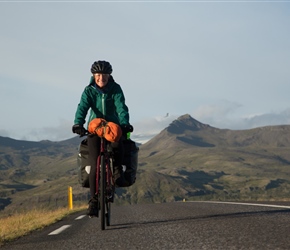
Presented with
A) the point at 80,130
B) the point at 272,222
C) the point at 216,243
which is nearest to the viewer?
the point at 216,243

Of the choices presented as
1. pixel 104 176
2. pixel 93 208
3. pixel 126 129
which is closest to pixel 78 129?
pixel 126 129

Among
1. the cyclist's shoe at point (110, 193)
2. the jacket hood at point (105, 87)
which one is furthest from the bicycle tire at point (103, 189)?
the jacket hood at point (105, 87)

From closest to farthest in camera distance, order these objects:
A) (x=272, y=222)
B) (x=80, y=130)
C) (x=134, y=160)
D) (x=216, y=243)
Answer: (x=216, y=243) → (x=272, y=222) → (x=80, y=130) → (x=134, y=160)

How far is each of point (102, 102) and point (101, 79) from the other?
1.55ft

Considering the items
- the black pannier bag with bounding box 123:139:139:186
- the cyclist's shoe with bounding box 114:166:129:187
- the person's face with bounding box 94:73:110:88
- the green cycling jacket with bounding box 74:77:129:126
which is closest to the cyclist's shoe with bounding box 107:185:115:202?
the cyclist's shoe with bounding box 114:166:129:187

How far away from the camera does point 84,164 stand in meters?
8.74

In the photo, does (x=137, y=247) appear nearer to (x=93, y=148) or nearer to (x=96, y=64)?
(x=93, y=148)

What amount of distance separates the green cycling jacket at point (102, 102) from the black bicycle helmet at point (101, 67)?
278mm

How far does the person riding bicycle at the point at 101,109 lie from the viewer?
27.9ft

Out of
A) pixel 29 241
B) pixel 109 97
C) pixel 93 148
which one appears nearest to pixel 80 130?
pixel 93 148

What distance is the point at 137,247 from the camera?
5.93 meters

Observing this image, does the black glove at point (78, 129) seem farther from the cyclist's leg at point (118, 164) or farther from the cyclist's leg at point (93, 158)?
the cyclist's leg at point (118, 164)

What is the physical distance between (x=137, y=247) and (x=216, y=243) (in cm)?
107

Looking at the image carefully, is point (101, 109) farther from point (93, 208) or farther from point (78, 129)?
point (93, 208)
